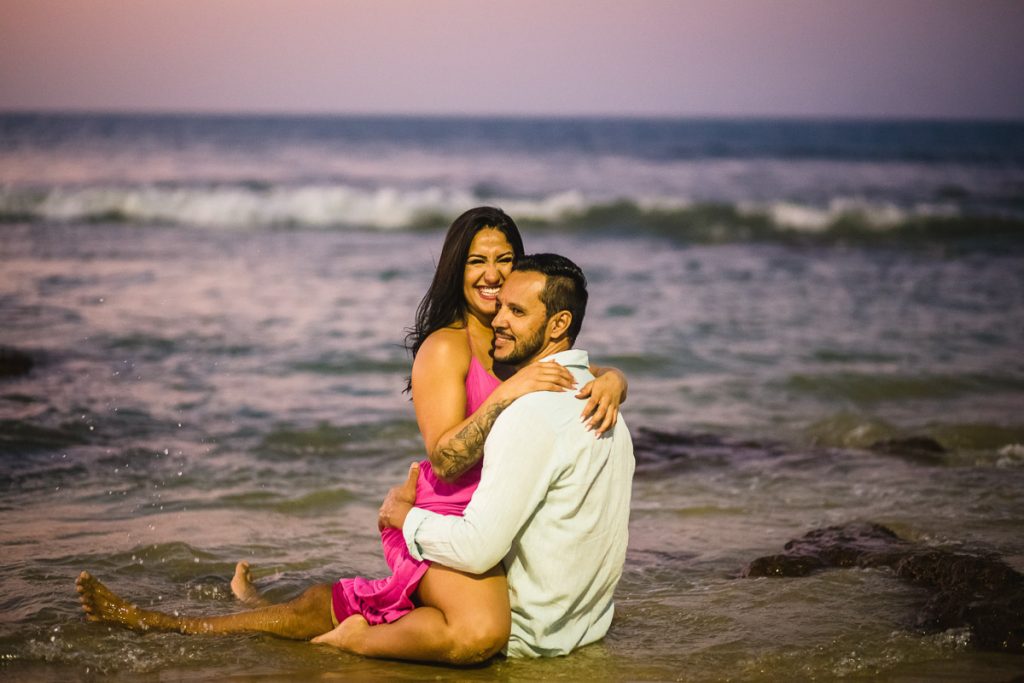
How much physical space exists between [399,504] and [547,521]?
66 cm

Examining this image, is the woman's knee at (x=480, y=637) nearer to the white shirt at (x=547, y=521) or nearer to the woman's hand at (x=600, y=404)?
the white shirt at (x=547, y=521)

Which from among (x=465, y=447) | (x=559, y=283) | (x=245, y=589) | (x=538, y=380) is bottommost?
(x=245, y=589)

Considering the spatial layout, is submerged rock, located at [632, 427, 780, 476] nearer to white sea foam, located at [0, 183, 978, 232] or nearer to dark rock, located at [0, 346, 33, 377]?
dark rock, located at [0, 346, 33, 377]

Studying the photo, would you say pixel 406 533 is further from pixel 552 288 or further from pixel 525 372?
pixel 552 288

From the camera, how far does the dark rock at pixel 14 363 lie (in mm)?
10461

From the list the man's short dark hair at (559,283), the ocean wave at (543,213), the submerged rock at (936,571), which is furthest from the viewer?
the ocean wave at (543,213)

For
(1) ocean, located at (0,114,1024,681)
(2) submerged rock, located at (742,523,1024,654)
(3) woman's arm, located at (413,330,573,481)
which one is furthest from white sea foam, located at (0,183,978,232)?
(3) woman's arm, located at (413,330,573,481)

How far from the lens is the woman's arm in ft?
13.6

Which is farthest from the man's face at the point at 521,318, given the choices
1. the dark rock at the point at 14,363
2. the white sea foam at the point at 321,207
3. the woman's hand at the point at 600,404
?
the white sea foam at the point at 321,207

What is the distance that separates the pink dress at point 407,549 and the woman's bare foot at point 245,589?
0.98 metres

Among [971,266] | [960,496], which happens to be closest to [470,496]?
[960,496]

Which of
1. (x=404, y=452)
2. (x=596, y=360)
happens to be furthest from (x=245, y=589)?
(x=596, y=360)

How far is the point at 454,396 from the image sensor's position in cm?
440

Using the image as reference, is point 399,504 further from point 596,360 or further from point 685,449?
point 596,360
